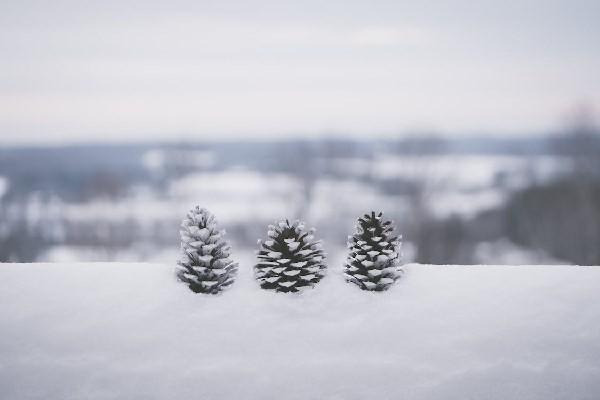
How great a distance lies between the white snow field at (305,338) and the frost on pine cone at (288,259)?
0.47ft

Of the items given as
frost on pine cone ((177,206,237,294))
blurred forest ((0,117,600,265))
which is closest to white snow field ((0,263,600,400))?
frost on pine cone ((177,206,237,294))

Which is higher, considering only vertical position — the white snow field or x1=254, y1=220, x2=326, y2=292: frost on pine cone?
x1=254, y1=220, x2=326, y2=292: frost on pine cone

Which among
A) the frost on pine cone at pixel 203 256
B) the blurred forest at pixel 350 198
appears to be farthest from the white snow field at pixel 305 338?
the blurred forest at pixel 350 198

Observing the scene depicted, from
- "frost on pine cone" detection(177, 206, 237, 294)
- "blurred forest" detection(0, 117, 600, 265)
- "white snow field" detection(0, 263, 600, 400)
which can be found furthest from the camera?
"blurred forest" detection(0, 117, 600, 265)

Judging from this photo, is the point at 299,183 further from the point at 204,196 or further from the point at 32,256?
the point at 32,256

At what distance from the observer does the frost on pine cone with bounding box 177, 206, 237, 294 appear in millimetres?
5625

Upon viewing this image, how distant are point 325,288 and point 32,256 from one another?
12019mm

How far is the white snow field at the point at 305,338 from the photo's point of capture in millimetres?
4156

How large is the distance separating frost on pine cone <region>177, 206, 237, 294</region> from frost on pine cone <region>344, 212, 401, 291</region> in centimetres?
150

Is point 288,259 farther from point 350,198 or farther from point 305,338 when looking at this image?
point 350,198

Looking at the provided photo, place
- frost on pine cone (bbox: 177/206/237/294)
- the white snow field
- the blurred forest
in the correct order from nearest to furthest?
the white snow field, frost on pine cone (bbox: 177/206/237/294), the blurred forest

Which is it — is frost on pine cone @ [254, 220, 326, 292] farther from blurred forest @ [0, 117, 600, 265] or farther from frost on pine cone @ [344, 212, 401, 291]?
blurred forest @ [0, 117, 600, 265]

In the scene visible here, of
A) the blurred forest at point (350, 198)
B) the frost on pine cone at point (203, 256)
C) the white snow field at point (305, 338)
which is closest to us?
the white snow field at point (305, 338)

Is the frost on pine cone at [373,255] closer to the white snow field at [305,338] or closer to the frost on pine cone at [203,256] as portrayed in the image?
the white snow field at [305,338]
